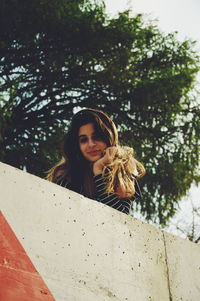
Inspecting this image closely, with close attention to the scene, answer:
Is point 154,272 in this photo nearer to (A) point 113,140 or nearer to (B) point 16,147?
(A) point 113,140

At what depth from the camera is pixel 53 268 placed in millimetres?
1508

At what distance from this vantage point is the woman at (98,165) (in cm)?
218

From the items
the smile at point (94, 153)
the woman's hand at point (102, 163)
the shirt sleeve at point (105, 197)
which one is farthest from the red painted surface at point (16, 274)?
the smile at point (94, 153)

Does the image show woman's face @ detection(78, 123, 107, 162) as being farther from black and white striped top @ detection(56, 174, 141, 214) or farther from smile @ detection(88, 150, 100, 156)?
black and white striped top @ detection(56, 174, 141, 214)

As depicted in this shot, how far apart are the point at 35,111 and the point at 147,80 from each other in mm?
2797

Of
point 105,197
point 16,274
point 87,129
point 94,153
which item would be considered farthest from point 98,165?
point 16,274

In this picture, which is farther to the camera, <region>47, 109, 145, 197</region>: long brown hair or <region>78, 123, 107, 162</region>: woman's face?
<region>78, 123, 107, 162</region>: woman's face

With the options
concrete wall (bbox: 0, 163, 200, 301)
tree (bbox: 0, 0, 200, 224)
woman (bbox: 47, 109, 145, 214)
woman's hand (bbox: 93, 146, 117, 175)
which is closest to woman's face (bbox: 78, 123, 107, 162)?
woman (bbox: 47, 109, 145, 214)

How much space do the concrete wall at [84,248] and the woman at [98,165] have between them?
0.22 m

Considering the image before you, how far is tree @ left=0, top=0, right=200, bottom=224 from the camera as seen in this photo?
10.4 meters

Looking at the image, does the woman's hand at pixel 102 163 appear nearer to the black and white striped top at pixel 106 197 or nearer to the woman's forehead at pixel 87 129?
the black and white striped top at pixel 106 197

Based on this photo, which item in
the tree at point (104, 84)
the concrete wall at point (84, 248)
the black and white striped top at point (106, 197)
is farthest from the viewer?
the tree at point (104, 84)

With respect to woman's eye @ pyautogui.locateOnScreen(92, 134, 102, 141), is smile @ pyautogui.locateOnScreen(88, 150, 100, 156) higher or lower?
lower

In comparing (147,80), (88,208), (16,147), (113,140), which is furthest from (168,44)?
(88,208)
